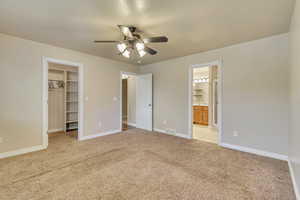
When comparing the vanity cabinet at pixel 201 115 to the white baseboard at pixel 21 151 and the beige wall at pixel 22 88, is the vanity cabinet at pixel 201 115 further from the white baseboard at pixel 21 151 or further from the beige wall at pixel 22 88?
the white baseboard at pixel 21 151

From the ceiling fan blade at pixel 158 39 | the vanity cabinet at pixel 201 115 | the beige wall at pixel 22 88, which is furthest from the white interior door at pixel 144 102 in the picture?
the ceiling fan blade at pixel 158 39

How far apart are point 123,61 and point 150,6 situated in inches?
122

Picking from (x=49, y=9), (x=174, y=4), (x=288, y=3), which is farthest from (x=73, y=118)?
(x=288, y=3)

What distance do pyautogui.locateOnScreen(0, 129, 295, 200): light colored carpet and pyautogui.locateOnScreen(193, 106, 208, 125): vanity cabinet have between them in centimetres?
283

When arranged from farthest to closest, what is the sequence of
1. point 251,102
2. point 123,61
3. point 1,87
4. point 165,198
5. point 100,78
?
point 123,61
point 100,78
point 251,102
point 1,87
point 165,198

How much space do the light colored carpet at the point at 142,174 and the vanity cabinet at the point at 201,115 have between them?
2.83 meters

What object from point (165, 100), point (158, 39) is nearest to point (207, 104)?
point (165, 100)

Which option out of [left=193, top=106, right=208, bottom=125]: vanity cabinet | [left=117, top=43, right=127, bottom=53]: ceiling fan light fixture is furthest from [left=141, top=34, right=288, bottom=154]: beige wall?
[left=193, top=106, right=208, bottom=125]: vanity cabinet

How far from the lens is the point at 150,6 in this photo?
189 centimetres

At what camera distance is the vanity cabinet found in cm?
609

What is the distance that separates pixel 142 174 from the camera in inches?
87.4

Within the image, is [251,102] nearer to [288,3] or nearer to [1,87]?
[288,3]

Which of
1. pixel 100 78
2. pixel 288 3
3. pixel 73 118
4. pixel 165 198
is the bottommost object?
pixel 165 198

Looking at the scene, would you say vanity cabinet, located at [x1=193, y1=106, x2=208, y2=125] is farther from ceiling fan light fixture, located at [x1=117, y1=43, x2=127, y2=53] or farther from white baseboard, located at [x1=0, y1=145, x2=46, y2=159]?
white baseboard, located at [x1=0, y1=145, x2=46, y2=159]
